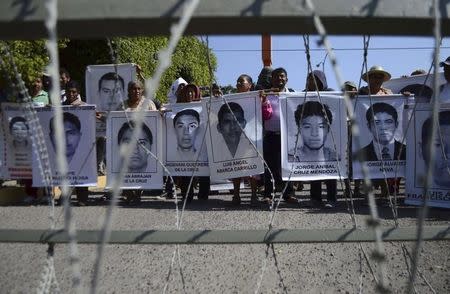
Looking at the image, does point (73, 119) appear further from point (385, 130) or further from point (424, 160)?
point (424, 160)

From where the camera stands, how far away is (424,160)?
18.1 feet

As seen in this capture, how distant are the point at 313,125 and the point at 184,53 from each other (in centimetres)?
1197

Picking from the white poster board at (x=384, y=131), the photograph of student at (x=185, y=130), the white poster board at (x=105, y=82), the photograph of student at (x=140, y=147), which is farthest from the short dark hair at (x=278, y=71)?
the white poster board at (x=105, y=82)

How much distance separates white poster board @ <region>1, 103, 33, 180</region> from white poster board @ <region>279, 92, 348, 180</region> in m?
3.29

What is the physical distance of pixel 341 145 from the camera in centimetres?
581

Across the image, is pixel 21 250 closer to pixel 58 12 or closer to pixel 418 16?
pixel 58 12

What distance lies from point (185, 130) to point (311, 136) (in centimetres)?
163

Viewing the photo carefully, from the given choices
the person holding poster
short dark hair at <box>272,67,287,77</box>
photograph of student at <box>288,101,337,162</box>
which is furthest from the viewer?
short dark hair at <box>272,67,287,77</box>

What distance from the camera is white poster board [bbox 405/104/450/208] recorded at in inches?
213

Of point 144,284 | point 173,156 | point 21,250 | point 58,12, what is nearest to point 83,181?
point 173,156

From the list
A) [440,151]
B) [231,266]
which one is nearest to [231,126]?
[440,151]

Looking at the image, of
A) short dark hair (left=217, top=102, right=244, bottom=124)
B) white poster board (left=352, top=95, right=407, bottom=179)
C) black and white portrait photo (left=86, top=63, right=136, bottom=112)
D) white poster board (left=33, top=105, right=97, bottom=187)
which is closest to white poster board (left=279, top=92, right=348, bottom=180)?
white poster board (left=352, top=95, right=407, bottom=179)

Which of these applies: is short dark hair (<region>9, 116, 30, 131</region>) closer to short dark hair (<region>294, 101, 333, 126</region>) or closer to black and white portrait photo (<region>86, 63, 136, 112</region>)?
black and white portrait photo (<region>86, 63, 136, 112</region>)

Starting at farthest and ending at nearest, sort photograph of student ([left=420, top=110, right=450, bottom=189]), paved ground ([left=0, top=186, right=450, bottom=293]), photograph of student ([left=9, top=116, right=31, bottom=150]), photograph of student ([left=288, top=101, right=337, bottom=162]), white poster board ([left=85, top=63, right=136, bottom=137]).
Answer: white poster board ([left=85, top=63, right=136, bottom=137]) < photograph of student ([left=9, top=116, right=31, bottom=150]) < photograph of student ([left=288, top=101, right=337, bottom=162]) < photograph of student ([left=420, top=110, right=450, bottom=189]) < paved ground ([left=0, top=186, right=450, bottom=293])
